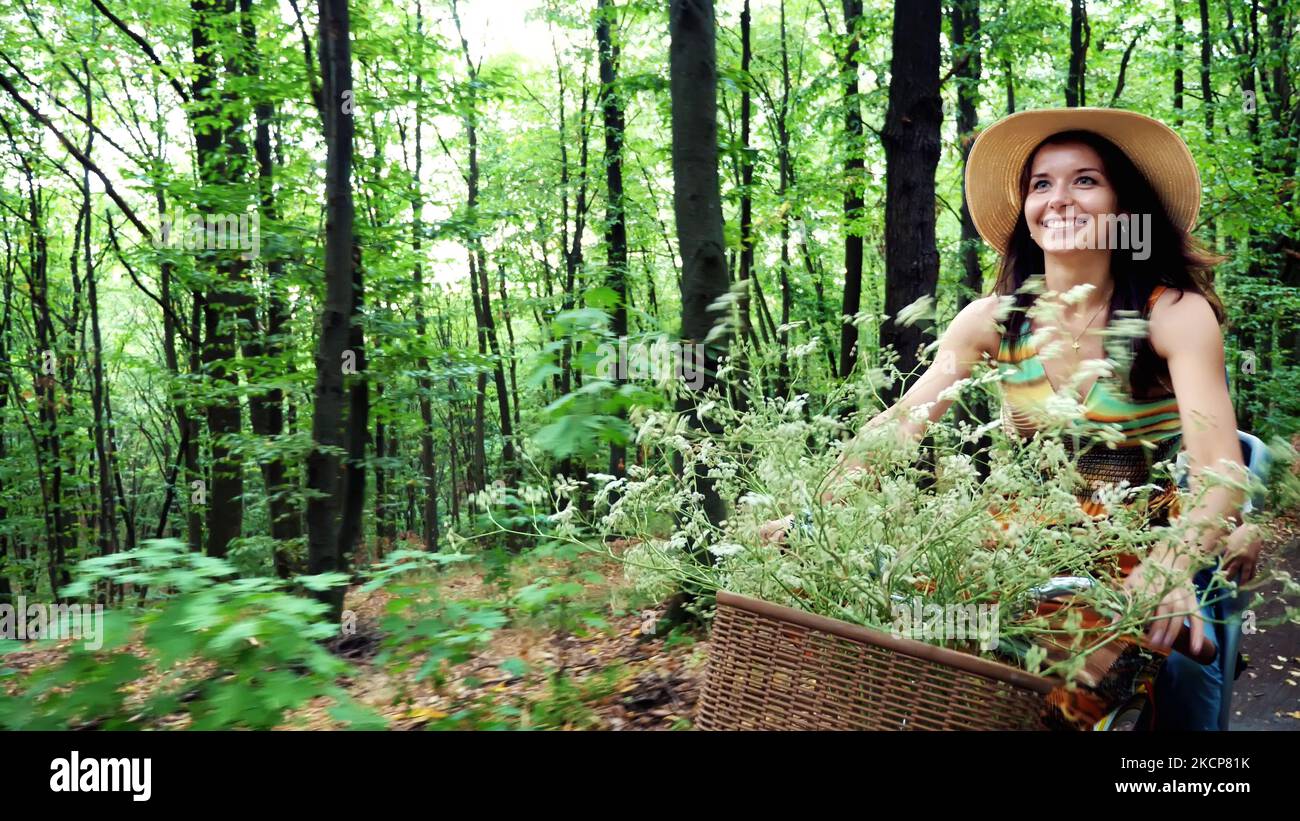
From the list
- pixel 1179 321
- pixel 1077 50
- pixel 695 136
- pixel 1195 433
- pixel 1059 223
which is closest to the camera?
pixel 1195 433

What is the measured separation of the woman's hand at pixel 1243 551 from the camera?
121 centimetres

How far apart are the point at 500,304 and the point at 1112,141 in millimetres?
10383

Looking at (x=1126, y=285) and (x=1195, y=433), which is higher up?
(x=1126, y=285)

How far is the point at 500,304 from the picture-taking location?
1179 cm

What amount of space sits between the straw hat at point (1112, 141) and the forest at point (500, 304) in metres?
0.56

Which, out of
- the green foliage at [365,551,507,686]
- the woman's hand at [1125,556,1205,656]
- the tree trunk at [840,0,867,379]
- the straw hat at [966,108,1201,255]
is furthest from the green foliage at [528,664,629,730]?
the tree trunk at [840,0,867,379]

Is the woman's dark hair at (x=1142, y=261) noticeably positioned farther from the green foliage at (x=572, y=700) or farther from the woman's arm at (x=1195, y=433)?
the green foliage at (x=572, y=700)

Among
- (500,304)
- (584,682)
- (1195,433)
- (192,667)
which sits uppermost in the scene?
(500,304)

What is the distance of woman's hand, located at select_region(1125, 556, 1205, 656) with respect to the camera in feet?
3.51

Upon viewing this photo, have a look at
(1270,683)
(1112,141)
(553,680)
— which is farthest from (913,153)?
(553,680)

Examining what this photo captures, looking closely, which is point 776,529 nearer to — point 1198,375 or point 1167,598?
point 1167,598
